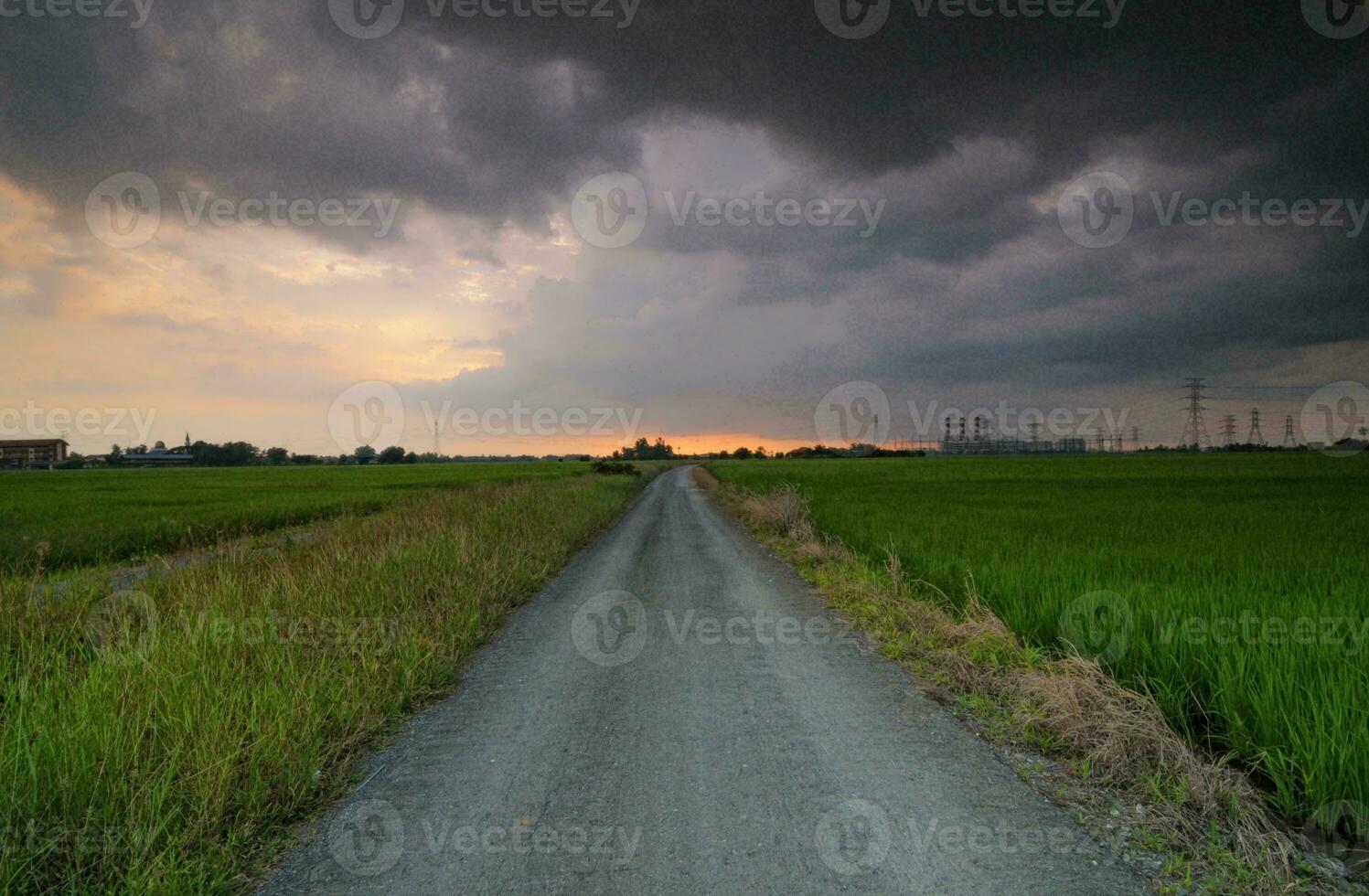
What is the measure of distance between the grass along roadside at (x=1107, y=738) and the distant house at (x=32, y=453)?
464 feet

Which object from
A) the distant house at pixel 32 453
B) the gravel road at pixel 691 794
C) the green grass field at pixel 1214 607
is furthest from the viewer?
the distant house at pixel 32 453

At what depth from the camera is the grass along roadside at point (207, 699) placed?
287 centimetres

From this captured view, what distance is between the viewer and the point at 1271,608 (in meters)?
5.47

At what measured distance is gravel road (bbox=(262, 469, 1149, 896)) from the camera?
2820 mm

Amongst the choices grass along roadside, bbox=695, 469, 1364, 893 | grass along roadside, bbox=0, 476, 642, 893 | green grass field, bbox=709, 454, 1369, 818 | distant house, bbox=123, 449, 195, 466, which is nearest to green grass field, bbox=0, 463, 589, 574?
grass along roadside, bbox=0, 476, 642, 893

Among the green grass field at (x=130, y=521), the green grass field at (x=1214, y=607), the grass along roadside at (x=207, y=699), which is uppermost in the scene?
the green grass field at (x=1214, y=607)

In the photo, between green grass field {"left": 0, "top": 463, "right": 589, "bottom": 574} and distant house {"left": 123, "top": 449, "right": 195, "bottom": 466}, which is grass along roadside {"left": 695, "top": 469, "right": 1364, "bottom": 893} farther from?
distant house {"left": 123, "top": 449, "right": 195, "bottom": 466}

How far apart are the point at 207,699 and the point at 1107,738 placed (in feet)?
21.3

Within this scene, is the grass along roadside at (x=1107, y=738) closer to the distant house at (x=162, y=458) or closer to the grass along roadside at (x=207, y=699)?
the grass along roadside at (x=207, y=699)

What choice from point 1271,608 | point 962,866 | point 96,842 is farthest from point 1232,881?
point 96,842

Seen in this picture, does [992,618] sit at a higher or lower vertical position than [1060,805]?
higher

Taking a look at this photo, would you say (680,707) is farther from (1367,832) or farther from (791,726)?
(1367,832)

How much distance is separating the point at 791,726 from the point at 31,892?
4277mm

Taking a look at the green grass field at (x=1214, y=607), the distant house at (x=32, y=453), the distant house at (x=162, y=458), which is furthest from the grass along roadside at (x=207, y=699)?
the distant house at (x=162, y=458)
